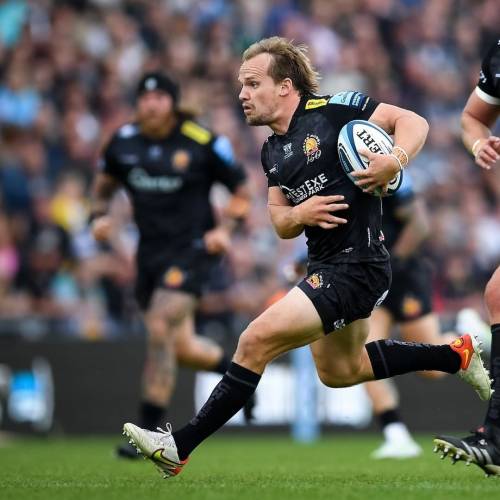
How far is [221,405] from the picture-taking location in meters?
6.62

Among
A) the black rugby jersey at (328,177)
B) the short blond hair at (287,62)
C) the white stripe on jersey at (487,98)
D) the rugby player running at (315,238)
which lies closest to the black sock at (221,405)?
the rugby player running at (315,238)

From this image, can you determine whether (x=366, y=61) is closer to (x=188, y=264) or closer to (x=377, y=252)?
(x=188, y=264)

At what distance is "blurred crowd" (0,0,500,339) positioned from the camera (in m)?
14.4

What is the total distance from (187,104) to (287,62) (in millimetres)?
8149

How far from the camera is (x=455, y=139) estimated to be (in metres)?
17.7

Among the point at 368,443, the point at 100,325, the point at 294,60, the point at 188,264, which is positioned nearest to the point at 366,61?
the point at 100,325

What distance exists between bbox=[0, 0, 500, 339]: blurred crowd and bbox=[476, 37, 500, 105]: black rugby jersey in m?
6.08

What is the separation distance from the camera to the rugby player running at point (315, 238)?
258 inches

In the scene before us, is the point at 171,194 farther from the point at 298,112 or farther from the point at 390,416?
the point at 298,112

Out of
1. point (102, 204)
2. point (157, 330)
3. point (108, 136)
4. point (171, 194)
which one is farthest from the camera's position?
point (108, 136)

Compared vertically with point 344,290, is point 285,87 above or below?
above

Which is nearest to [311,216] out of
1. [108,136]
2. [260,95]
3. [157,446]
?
[260,95]

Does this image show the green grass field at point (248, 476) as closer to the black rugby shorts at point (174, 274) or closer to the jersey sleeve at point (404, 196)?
the black rugby shorts at point (174, 274)

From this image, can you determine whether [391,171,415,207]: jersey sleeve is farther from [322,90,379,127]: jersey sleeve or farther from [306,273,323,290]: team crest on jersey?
[306,273,323,290]: team crest on jersey
